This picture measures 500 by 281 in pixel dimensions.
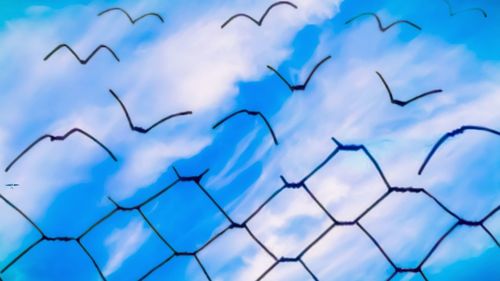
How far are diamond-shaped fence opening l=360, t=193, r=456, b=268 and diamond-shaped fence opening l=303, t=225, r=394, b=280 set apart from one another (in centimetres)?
1

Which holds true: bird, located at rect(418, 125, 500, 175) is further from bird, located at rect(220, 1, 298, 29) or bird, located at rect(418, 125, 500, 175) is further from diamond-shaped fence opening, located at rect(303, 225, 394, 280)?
bird, located at rect(220, 1, 298, 29)

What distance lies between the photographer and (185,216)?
576mm

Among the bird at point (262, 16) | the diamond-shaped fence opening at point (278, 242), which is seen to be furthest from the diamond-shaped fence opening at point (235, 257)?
the bird at point (262, 16)

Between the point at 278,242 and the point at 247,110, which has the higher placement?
the point at 247,110

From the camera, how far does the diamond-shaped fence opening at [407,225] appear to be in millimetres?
547

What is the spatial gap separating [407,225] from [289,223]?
127mm

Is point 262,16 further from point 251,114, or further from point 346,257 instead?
point 346,257

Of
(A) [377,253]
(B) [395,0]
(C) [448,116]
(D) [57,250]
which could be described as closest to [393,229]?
(A) [377,253]

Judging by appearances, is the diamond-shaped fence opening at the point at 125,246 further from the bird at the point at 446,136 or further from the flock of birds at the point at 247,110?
the bird at the point at 446,136

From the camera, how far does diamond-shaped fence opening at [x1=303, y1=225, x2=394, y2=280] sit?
1.80 ft

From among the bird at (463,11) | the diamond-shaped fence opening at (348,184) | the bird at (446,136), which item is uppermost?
the bird at (463,11)

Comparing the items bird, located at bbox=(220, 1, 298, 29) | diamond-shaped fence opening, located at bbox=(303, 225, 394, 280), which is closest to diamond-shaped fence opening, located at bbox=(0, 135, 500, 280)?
diamond-shaped fence opening, located at bbox=(303, 225, 394, 280)

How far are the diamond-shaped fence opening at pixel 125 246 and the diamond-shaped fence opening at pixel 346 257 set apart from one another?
166 mm

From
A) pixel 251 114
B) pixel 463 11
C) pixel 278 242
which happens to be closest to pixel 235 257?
pixel 278 242
